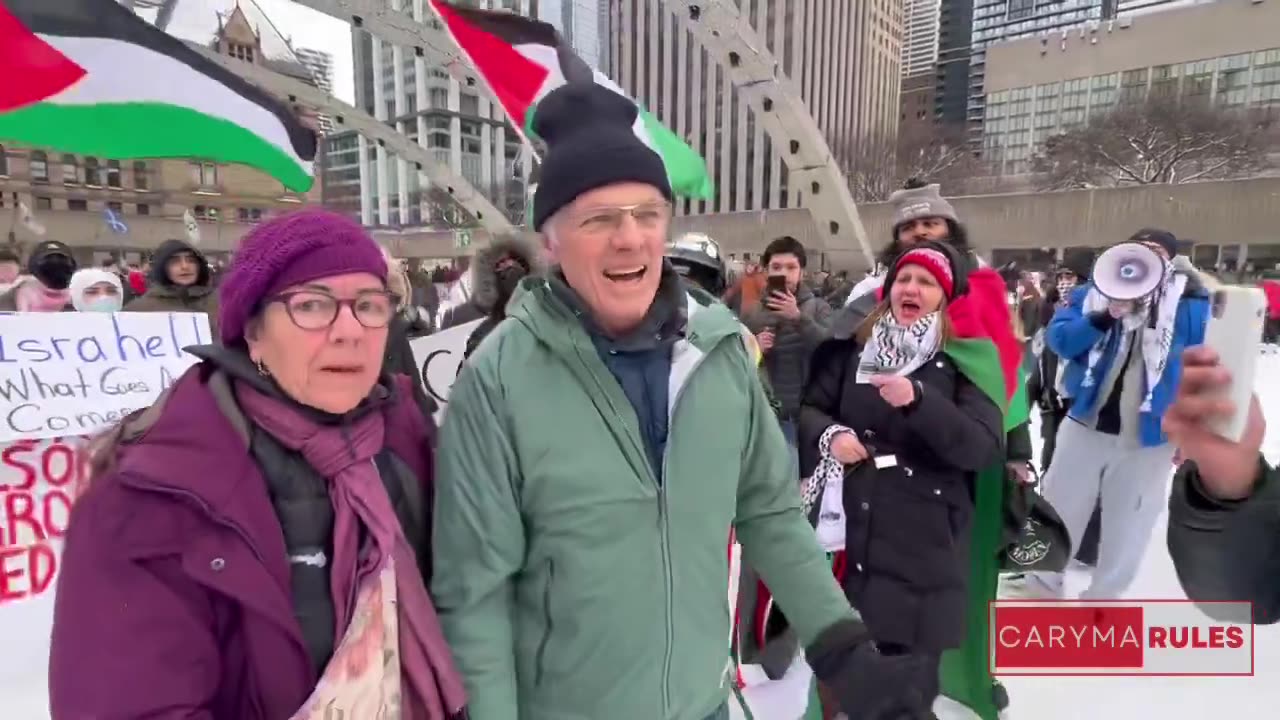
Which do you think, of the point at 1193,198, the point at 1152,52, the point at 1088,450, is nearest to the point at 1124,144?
the point at 1193,198

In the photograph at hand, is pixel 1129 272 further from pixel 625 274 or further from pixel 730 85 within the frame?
pixel 730 85

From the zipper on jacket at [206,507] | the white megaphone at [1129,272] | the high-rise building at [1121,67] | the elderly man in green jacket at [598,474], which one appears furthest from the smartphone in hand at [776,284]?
the high-rise building at [1121,67]

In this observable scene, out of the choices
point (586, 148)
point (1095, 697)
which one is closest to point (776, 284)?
point (1095, 697)

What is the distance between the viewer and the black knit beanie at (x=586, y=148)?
1.23 meters

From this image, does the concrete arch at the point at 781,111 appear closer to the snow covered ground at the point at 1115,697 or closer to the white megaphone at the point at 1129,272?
the white megaphone at the point at 1129,272

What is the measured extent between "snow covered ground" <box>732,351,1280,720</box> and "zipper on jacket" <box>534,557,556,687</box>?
166cm

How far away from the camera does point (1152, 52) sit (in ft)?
144

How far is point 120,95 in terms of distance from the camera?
105 inches

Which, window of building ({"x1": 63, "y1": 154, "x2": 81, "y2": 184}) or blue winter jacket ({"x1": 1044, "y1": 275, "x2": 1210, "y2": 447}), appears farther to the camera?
window of building ({"x1": 63, "y1": 154, "x2": 81, "y2": 184})

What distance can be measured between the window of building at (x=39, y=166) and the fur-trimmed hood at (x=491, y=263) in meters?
30.1

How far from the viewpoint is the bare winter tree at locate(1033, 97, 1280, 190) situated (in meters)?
27.1

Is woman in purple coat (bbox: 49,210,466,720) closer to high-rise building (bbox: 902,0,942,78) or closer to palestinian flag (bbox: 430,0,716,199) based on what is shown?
palestinian flag (bbox: 430,0,716,199)

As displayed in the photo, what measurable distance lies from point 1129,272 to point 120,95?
13.9 feet

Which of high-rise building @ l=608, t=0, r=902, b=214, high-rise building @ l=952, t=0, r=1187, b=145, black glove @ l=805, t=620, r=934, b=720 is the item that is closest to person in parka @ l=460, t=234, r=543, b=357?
black glove @ l=805, t=620, r=934, b=720
